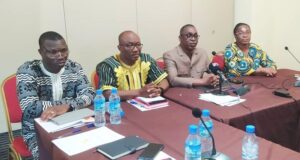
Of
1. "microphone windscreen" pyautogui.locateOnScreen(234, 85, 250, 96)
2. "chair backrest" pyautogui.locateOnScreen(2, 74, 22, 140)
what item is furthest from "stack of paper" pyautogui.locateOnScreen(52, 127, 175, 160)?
"microphone windscreen" pyautogui.locateOnScreen(234, 85, 250, 96)

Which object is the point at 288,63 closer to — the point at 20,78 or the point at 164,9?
the point at 164,9

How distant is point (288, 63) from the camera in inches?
189

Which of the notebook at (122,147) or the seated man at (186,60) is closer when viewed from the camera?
the notebook at (122,147)

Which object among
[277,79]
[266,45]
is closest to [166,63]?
[277,79]

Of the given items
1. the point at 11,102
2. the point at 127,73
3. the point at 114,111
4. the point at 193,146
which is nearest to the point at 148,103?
the point at 114,111

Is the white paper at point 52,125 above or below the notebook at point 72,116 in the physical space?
below

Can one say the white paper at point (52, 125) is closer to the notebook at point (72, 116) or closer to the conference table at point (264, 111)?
the notebook at point (72, 116)

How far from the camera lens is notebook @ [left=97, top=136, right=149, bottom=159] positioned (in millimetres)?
1471

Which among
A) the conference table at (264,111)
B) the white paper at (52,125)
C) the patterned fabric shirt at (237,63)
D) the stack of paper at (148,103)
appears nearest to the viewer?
the white paper at (52,125)

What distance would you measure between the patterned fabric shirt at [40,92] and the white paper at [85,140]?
51cm

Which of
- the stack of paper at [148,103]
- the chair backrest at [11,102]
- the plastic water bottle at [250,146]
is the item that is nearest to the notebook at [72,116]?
the stack of paper at [148,103]

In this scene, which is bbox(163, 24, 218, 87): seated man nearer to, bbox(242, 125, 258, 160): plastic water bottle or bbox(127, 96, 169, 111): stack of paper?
bbox(127, 96, 169, 111): stack of paper

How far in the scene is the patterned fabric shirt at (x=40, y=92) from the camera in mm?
2141

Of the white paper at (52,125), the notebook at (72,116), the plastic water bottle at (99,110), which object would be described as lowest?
the white paper at (52,125)
